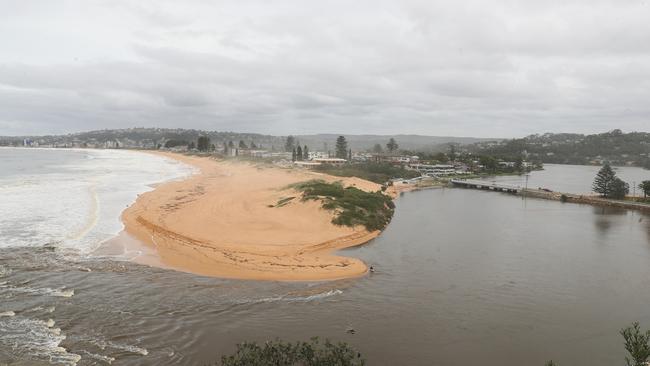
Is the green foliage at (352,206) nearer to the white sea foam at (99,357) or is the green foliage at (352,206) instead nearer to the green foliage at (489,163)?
the white sea foam at (99,357)

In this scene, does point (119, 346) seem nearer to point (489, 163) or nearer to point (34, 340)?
point (34, 340)

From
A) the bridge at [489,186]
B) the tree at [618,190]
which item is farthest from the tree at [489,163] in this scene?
the tree at [618,190]

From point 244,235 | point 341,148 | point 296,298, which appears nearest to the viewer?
point 296,298

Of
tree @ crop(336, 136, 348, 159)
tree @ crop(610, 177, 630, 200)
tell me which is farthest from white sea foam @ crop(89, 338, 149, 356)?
tree @ crop(336, 136, 348, 159)

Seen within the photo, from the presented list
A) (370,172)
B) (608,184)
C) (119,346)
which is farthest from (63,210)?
(608,184)

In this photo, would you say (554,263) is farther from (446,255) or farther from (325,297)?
(325,297)

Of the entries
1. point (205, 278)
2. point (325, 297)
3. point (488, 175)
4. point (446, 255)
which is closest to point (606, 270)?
point (446, 255)
